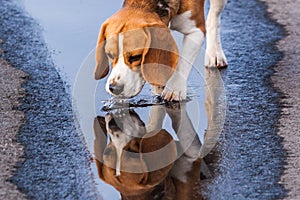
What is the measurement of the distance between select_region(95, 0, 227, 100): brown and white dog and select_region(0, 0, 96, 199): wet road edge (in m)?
0.42

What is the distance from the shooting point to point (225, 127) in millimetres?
5473

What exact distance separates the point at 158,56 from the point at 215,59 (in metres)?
1.36

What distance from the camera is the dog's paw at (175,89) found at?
5738 mm

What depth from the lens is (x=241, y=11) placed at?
A: 26.9 ft

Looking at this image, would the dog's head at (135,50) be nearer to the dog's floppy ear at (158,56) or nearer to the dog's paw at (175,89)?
the dog's floppy ear at (158,56)

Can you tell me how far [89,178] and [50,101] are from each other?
1319mm

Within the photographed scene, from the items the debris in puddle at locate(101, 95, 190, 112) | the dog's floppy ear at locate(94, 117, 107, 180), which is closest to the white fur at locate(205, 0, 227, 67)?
the debris in puddle at locate(101, 95, 190, 112)

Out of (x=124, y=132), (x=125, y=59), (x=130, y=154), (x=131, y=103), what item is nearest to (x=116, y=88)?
(x=125, y=59)

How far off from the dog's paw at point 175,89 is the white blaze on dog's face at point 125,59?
1.49 ft

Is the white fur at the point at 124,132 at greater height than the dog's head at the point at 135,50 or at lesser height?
lesser

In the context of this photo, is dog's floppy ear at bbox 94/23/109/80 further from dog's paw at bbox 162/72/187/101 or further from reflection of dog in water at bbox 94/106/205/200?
dog's paw at bbox 162/72/187/101

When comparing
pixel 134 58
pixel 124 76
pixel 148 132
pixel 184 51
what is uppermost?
pixel 134 58

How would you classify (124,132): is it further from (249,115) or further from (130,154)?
(249,115)

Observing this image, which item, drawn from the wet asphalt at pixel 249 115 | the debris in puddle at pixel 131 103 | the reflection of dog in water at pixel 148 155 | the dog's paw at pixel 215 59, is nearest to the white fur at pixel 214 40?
the dog's paw at pixel 215 59
